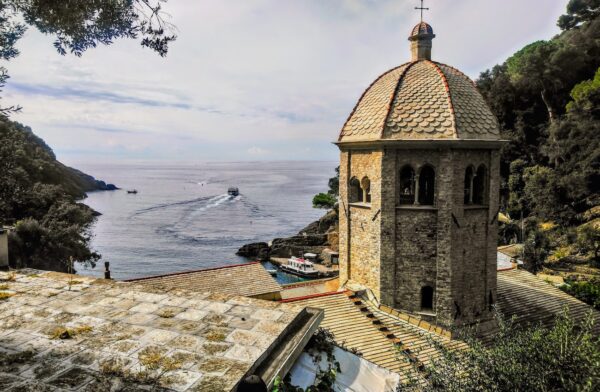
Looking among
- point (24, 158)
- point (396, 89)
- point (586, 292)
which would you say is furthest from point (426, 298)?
point (24, 158)

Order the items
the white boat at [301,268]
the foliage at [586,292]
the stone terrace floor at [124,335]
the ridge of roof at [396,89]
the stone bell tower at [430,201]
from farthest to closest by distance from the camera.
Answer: the white boat at [301,268] < the foliage at [586,292] < the ridge of roof at [396,89] < the stone bell tower at [430,201] < the stone terrace floor at [124,335]

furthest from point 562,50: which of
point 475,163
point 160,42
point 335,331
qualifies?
point 160,42

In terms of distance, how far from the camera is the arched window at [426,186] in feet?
50.7

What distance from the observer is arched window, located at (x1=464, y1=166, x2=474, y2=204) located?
14844 millimetres

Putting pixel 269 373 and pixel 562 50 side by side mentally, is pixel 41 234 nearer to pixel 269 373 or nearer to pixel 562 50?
pixel 269 373

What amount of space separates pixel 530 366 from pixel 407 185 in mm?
11043

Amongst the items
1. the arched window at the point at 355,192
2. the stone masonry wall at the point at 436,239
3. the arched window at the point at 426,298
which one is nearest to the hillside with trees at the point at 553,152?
the stone masonry wall at the point at 436,239

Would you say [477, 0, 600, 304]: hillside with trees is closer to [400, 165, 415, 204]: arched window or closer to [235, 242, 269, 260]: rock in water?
[400, 165, 415, 204]: arched window

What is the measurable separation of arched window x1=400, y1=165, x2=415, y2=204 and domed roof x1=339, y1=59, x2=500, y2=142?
1.55 meters

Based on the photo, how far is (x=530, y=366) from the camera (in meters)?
6.95

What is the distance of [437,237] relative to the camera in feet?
47.1

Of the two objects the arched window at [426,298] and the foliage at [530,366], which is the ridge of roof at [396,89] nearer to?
the arched window at [426,298]

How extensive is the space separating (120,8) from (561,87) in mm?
56089

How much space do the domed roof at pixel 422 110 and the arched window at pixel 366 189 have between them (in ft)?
5.29
